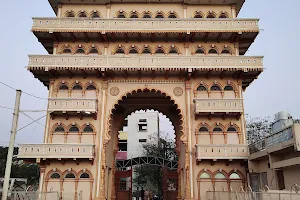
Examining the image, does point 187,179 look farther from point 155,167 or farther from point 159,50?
point 155,167

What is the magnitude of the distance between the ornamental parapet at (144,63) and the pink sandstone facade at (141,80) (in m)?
0.07

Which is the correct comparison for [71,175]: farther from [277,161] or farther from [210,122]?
[277,161]

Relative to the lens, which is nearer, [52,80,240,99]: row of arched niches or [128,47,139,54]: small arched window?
[52,80,240,99]: row of arched niches

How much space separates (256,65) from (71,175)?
15.4 meters

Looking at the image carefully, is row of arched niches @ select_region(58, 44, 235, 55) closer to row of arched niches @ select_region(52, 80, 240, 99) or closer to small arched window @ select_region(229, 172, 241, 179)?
row of arched niches @ select_region(52, 80, 240, 99)

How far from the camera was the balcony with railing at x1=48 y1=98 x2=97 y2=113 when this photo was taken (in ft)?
65.6

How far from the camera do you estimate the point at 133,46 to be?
22625 mm

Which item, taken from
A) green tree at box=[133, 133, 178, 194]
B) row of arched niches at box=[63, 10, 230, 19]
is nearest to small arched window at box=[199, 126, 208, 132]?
row of arched niches at box=[63, 10, 230, 19]

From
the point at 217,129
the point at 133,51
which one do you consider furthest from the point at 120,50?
the point at 217,129

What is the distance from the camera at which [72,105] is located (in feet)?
66.1

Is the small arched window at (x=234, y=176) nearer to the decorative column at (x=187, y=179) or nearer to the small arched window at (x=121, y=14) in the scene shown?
the decorative column at (x=187, y=179)

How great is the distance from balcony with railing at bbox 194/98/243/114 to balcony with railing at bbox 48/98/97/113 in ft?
24.3

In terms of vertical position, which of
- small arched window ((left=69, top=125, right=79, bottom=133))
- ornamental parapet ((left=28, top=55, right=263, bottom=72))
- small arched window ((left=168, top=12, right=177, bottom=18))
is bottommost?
small arched window ((left=69, top=125, right=79, bottom=133))

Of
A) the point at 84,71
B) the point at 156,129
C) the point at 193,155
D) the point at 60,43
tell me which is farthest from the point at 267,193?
the point at 156,129
